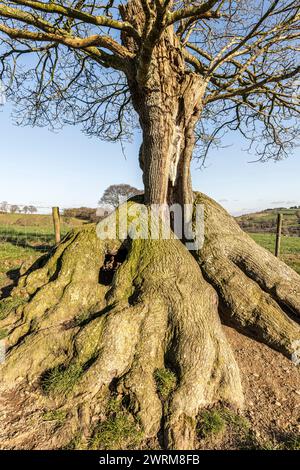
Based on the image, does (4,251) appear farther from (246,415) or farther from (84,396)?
(246,415)

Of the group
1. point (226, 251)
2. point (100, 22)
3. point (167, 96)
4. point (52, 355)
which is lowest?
point (52, 355)

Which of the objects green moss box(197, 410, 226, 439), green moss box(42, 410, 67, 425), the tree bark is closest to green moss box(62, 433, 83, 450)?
green moss box(42, 410, 67, 425)

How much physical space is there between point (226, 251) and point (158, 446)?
283 centimetres

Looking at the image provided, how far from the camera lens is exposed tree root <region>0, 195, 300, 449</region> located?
2863 mm

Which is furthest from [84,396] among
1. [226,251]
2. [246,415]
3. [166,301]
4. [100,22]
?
[100,22]

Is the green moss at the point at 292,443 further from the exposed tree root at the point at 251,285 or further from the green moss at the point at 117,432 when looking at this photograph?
the green moss at the point at 117,432

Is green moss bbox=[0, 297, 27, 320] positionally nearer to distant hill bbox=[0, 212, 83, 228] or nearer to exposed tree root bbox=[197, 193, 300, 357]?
exposed tree root bbox=[197, 193, 300, 357]

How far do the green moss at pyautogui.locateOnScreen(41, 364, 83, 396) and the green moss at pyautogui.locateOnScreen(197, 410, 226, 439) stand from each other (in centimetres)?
137

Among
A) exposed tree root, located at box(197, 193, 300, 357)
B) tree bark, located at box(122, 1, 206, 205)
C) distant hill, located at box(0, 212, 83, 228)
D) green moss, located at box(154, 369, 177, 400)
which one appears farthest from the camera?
distant hill, located at box(0, 212, 83, 228)

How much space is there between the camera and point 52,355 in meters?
3.41

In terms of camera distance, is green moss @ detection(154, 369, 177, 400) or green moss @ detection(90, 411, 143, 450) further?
green moss @ detection(154, 369, 177, 400)

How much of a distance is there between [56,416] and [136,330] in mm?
1215
